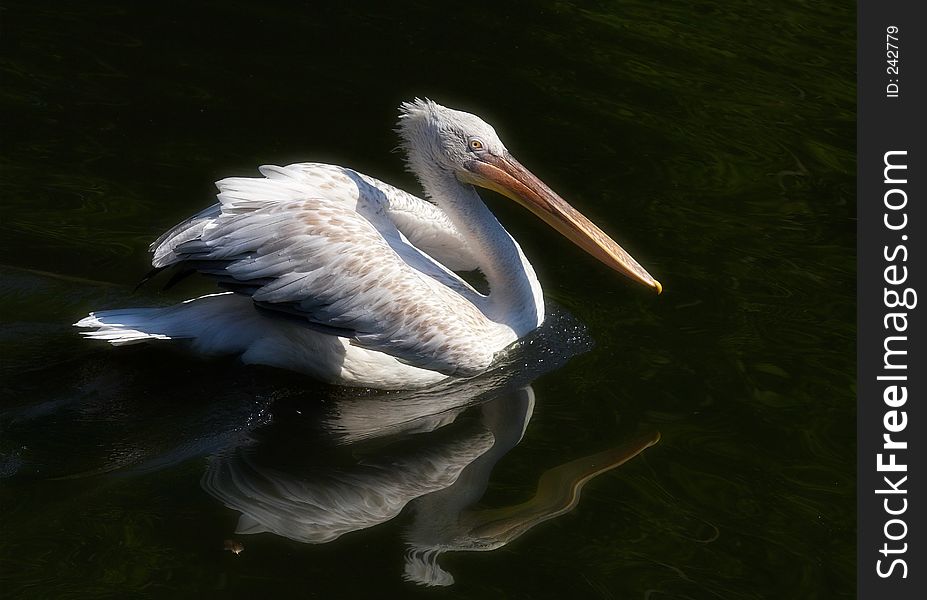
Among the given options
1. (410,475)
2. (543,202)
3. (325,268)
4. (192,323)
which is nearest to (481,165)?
(543,202)

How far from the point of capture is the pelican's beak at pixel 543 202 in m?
5.97

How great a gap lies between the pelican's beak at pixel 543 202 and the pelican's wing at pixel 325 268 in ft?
1.88

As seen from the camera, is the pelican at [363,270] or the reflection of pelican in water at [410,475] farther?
the pelican at [363,270]

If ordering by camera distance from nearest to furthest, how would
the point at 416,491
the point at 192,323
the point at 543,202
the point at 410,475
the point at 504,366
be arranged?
the point at 416,491 → the point at 410,475 → the point at 192,323 → the point at 504,366 → the point at 543,202

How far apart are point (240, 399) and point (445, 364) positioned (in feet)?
2.98

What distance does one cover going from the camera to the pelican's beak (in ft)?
19.6

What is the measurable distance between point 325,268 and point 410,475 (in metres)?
0.98

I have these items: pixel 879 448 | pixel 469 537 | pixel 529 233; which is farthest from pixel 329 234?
pixel 879 448

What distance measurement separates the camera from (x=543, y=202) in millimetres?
6055

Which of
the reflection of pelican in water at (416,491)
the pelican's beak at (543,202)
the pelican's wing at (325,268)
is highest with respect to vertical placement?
the pelican's beak at (543,202)

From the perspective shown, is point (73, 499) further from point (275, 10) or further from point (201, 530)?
point (275, 10)

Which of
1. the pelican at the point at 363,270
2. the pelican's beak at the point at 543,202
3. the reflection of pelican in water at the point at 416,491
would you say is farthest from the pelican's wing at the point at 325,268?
the pelican's beak at the point at 543,202

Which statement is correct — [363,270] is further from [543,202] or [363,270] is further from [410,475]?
[543,202]

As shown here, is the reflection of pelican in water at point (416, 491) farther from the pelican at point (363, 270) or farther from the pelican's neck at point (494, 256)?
the pelican's neck at point (494, 256)
